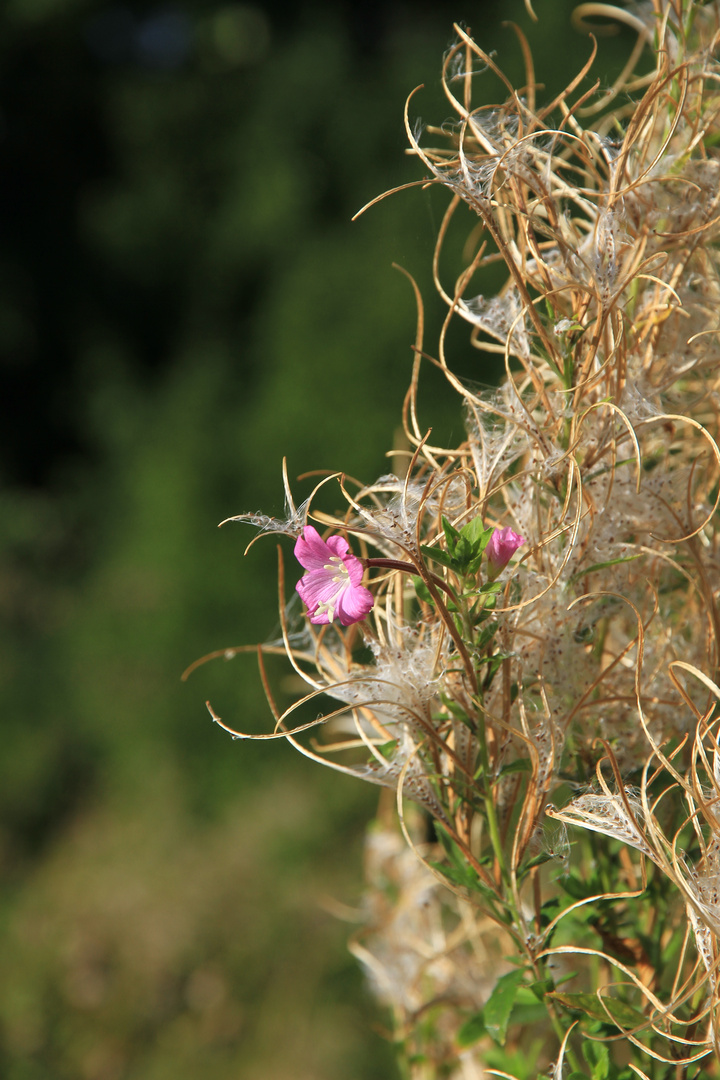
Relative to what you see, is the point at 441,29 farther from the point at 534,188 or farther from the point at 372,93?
the point at 534,188

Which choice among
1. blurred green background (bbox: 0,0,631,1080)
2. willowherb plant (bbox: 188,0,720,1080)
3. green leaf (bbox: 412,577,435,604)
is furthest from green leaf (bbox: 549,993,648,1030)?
blurred green background (bbox: 0,0,631,1080)

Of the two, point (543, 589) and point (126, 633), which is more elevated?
point (543, 589)

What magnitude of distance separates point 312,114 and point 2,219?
81.5 inches

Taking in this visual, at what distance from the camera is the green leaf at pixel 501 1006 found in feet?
1.83

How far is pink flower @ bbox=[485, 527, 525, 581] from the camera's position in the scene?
526mm

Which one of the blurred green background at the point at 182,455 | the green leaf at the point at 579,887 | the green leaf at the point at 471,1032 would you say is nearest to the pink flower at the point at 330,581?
the green leaf at the point at 579,887

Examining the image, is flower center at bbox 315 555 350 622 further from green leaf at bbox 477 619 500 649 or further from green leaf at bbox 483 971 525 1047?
green leaf at bbox 483 971 525 1047

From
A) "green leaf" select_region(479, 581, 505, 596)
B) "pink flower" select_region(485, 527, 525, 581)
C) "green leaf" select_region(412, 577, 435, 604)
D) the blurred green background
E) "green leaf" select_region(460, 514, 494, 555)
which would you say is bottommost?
the blurred green background

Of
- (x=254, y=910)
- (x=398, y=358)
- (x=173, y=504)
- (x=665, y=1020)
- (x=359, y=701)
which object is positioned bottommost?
(x=254, y=910)

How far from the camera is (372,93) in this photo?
422cm

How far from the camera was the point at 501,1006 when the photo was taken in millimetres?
570

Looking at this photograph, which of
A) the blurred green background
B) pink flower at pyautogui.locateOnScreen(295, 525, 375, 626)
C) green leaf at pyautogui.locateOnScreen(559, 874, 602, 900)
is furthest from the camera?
the blurred green background

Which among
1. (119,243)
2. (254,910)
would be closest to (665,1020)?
(254,910)

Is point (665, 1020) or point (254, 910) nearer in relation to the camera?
point (665, 1020)
